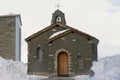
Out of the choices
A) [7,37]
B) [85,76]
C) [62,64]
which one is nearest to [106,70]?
[85,76]

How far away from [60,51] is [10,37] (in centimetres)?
903

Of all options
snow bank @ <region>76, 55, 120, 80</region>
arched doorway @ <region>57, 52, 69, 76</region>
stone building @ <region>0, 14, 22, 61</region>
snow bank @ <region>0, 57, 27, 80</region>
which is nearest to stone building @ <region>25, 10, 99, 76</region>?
arched doorway @ <region>57, 52, 69, 76</region>

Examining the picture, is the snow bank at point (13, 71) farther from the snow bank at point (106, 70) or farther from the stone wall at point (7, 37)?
the snow bank at point (106, 70)

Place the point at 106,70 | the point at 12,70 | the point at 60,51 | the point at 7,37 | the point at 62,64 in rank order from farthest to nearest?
the point at 7,37
the point at 12,70
the point at 62,64
the point at 60,51
the point at 106,70

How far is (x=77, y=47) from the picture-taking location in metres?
36.3

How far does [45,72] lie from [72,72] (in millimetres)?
A: 2900

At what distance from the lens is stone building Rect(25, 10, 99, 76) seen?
3609cm

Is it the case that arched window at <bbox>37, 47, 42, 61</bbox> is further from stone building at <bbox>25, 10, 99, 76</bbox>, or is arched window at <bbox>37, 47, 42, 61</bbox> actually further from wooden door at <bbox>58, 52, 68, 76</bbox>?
wooden door at <bbox>58, 52, 68, 76</bbox>

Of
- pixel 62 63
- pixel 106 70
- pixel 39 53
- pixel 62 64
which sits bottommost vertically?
pixel 106 70

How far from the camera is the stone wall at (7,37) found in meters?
42.9

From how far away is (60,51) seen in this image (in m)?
36.8

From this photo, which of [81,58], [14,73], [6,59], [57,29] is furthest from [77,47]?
[6,59]

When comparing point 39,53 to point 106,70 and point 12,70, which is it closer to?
point 12,70

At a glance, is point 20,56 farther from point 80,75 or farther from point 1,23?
point 80,75
